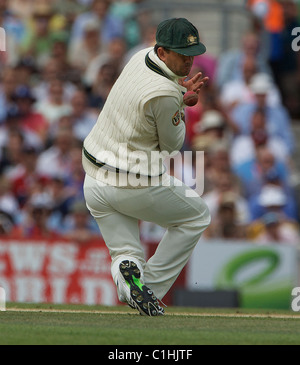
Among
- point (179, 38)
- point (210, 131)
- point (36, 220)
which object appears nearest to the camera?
point (179, 38)

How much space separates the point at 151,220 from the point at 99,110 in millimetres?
6580

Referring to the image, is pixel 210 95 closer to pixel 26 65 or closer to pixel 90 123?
pixel 90 123

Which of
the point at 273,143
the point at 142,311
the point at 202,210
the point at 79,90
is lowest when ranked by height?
the point at 142,311

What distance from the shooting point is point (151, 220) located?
7.38 meters

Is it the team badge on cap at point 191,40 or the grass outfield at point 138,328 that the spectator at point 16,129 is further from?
the team badge on cap at point 191,40

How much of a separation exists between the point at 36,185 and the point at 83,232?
4.42 ft

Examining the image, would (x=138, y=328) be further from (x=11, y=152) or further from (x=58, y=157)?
(x=11, y=152)

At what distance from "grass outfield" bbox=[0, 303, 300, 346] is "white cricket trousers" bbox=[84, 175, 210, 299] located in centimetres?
35

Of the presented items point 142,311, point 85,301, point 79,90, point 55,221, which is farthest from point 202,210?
point 79,90

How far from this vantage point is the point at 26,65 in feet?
47.3

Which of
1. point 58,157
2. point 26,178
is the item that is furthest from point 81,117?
point 26,178

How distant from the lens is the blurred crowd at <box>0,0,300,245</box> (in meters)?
12.1
